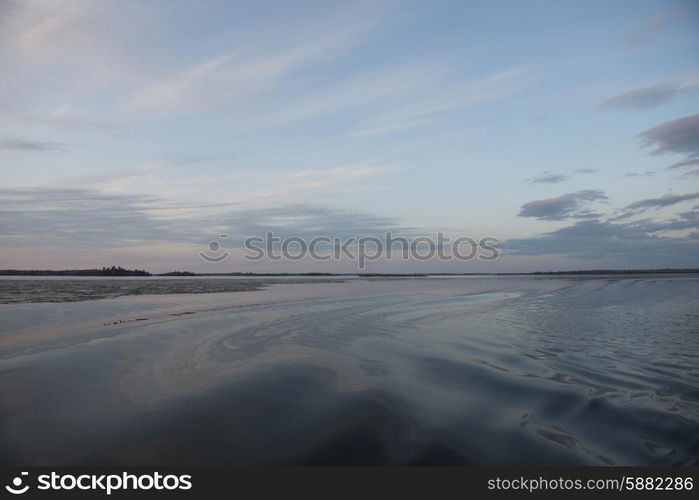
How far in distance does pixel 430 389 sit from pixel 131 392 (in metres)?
5.07

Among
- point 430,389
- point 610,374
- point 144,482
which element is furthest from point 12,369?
point 610,374

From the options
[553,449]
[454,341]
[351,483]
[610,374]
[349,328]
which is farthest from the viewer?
[349,328]

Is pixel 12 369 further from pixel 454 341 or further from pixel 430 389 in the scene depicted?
pixel 454 341

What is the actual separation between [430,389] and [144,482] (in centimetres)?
435

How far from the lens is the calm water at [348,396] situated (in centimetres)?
420

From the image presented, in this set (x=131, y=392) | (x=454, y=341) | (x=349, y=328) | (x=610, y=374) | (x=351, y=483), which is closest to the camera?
(x=351, y=483)

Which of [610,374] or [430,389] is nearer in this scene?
[430,389]

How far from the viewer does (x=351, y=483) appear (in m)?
3.77

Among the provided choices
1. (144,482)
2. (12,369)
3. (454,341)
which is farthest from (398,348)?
(12,369)

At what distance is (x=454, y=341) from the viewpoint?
10.5 m

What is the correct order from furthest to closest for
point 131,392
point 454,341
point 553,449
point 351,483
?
point 454,341 → point 131,392 → point 553,449 → point 351,483

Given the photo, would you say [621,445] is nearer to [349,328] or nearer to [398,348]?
[398,348]

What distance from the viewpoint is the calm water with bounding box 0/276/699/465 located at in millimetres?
4203

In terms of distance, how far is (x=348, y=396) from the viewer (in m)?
6.00
